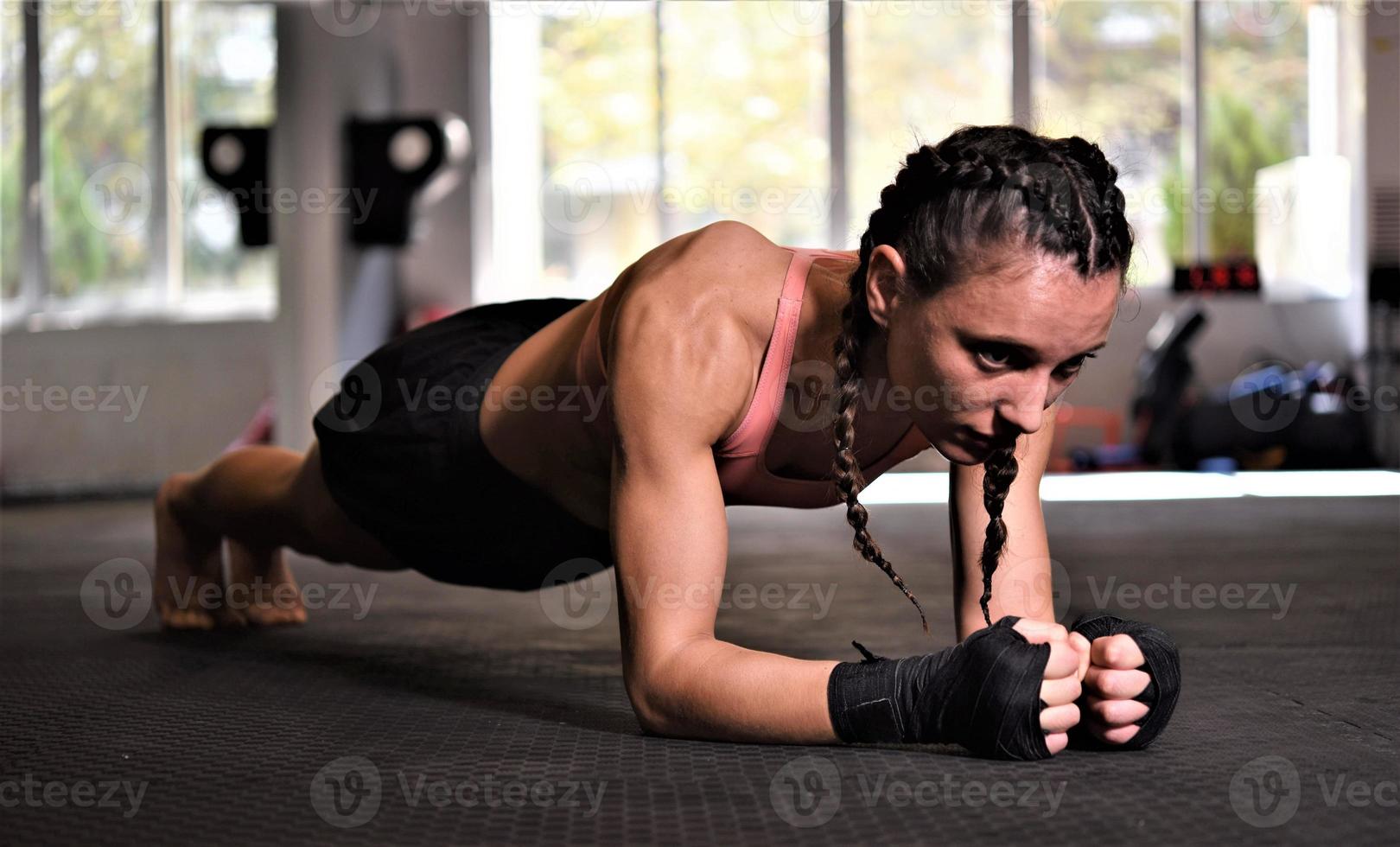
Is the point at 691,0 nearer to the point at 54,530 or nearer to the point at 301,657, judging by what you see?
the point at 54,530

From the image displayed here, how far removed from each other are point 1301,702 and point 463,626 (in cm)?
133

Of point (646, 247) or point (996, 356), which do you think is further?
point (646, 247)

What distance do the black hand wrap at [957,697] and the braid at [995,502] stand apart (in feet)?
0.51

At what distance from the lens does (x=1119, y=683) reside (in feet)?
3.94

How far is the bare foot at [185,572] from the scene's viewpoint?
2.20 meters

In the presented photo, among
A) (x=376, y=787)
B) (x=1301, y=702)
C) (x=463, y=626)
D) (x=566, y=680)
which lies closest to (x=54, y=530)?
Answer: (x=463, y=626)

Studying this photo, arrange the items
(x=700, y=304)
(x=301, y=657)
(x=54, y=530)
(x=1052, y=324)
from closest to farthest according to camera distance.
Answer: (x=1052, y=324) < (x=700, y=304) < (x=301, y=657) < (x=54, y=530)

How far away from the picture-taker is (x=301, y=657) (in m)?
1.97
